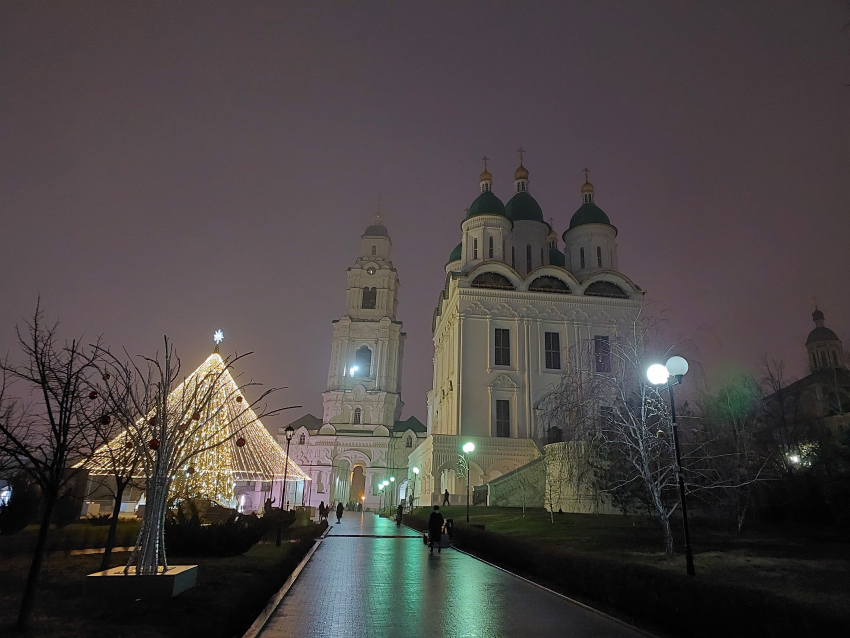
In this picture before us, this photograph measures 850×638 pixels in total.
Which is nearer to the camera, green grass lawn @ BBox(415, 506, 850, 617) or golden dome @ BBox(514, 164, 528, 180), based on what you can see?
green grass lawn @ BBox(415, 506, 850, 617)

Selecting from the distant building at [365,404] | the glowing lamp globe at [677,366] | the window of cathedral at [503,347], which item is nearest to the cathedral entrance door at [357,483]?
the distant building at [365,404]

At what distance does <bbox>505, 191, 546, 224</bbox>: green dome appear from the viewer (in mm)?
49969

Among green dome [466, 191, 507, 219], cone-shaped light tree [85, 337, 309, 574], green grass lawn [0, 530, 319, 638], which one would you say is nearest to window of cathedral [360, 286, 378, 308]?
green dome [466, 191, 507, 219]

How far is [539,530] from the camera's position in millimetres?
18016

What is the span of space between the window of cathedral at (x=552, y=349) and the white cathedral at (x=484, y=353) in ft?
0.25

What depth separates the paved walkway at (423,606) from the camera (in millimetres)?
6961

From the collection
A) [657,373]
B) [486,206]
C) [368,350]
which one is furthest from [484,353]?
[657,373]

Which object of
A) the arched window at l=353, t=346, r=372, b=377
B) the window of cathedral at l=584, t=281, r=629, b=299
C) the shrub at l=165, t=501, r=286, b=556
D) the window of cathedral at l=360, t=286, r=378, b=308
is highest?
the window of cathedral at l=360, t=286, r=378, b=308

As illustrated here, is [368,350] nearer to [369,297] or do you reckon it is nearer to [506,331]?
[369,297]

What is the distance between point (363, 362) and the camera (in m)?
62.5

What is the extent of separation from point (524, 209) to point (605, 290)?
11.2 metres

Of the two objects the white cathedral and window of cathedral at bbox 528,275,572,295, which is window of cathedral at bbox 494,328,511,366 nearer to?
the white cathedral

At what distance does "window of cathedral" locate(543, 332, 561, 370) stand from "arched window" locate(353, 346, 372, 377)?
25.5 metres

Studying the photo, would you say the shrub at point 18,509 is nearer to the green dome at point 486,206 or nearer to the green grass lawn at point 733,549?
the green grass lawn at point 733,549
